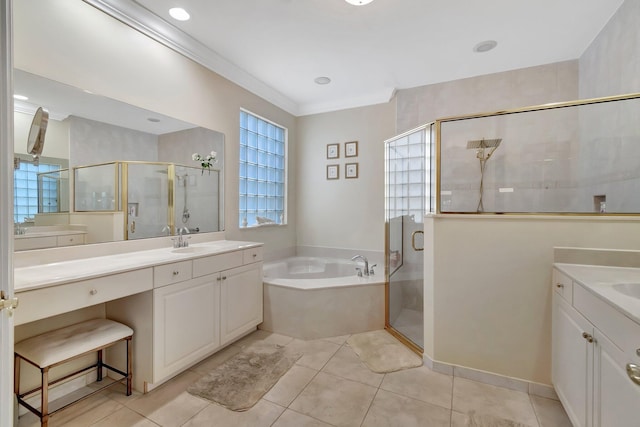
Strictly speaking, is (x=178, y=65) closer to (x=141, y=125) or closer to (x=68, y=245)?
(x=141, y=125)

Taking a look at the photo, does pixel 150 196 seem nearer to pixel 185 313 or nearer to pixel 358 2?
pixel 185 313

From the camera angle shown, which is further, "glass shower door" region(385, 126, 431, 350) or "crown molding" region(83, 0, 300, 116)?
"glass shower door" region(385, 126, 431, 350)

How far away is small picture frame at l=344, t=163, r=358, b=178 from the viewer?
3.73 meters

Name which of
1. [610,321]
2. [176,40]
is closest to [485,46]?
[610,321]

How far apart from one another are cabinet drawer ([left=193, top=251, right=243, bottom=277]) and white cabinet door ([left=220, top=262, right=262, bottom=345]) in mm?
56

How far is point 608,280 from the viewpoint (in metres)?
1.38

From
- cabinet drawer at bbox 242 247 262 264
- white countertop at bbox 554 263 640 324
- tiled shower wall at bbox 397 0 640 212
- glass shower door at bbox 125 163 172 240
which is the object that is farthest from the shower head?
glass shower door at bbox 125 163 172 240

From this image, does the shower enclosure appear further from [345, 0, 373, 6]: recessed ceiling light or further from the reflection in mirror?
[345, 0, 373, 6]: recessed ceiling light

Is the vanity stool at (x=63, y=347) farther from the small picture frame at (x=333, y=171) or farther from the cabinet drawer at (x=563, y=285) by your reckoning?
the small picture frame at (x=333, y=171)

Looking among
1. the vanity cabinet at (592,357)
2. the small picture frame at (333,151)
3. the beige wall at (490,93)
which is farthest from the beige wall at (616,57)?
the small picture frame at (333,151)

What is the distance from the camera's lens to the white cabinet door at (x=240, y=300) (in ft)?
7.41

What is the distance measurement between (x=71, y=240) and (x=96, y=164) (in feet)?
1.72

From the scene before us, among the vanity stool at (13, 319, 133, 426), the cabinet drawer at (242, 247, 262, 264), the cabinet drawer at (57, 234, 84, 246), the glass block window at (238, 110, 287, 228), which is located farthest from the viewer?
the glass block window at (238, 110, 287, 228)

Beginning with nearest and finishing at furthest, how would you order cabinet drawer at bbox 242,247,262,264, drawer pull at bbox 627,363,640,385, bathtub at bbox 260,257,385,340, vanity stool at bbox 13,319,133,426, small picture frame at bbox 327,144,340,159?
drawer pull at bbox 627,363,640,385 → vanity stool at bbox 13,319,133,426 → cabinet drawer at bbox 242,247,262,264 → bathtub at bbox 260,257,385,340 → small picture frame at bbox 327,144,340,159
